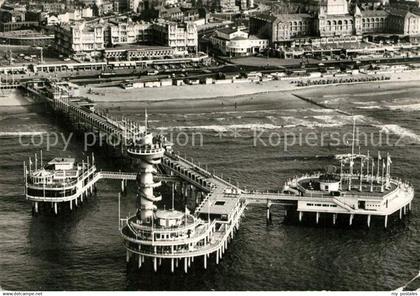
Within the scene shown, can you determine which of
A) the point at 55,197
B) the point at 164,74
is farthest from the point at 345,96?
the point at 55,197

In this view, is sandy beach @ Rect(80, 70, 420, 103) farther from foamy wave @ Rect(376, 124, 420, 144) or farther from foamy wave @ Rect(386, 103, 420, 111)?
foamy wave @ Rect(376, 124, 420, 144)

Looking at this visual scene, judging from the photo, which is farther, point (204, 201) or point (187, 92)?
point (187, 92)

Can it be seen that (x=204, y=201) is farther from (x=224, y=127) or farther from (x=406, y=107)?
(x=406, y=107)

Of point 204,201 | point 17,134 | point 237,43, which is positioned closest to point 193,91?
point 17,134

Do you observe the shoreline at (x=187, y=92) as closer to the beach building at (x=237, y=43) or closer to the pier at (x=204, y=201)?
the beach building at (x=237, y=43)

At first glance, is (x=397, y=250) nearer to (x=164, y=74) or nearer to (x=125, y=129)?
(x=125, y=129)
